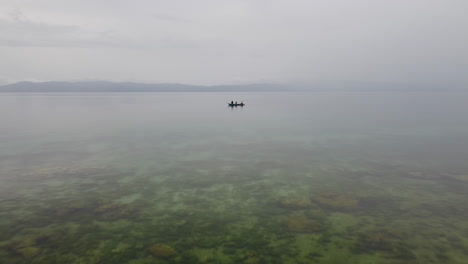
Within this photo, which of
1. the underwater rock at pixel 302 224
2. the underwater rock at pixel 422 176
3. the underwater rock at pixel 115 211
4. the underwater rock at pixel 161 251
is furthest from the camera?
the underwater rock at pixel 422 176

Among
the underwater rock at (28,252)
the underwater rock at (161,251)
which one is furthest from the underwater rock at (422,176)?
Answer: the underwater rock at (28,252)

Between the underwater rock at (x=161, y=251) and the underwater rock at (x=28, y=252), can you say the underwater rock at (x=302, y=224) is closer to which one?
the underwater rock at (x=161, y=251)

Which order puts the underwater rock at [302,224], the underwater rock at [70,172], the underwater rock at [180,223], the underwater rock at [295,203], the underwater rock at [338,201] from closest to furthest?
the underwater rock at [302,224] < the underwater rock at [180,223] < the underwater rock at [295,203] < the underwater rock at [338,201] < the underwater rock at [70,172]

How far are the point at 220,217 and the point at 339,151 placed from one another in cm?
2649

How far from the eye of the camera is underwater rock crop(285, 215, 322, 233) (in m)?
16.7

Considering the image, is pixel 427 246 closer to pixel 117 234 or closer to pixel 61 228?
pixel 117 234

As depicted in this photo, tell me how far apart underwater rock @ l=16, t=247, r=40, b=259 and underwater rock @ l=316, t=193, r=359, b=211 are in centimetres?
1737

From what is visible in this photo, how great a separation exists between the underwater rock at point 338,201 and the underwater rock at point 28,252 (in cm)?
1737

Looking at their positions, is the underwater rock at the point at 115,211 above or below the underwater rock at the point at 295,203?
above

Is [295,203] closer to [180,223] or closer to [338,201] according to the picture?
[338,201]

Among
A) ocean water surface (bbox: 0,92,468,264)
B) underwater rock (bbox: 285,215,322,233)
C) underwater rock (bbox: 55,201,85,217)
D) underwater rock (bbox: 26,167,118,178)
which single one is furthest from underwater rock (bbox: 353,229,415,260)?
underwater rock (bbox: 26,167,118,178)

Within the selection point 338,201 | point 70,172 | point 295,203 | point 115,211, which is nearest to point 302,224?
point 295,203

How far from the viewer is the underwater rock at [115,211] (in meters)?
18.3

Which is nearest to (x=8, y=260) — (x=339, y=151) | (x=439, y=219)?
(x=439, y=219)
